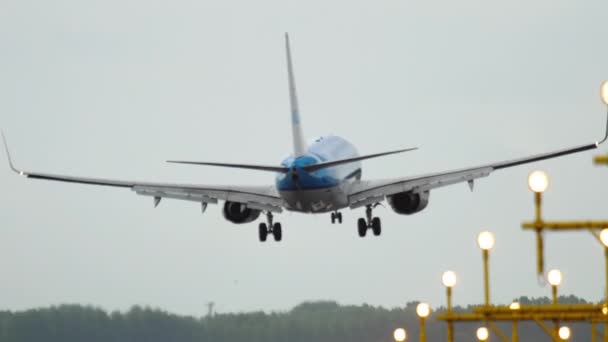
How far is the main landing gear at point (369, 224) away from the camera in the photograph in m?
106

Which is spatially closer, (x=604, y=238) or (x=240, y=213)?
(x=604, y=238)

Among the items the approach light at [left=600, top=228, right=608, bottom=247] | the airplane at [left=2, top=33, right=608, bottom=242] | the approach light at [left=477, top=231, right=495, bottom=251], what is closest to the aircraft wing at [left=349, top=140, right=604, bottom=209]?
the airplane at [left=2, top=33, right=608, bottom=242]

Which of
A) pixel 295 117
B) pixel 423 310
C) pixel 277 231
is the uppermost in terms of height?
pixel 295 117

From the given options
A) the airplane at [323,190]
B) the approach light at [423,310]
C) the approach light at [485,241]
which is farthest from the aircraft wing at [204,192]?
the approach light at [485,241]

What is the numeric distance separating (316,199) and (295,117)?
10141 mm

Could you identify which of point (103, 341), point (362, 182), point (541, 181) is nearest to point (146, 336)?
point (103, 341)

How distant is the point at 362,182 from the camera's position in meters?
105

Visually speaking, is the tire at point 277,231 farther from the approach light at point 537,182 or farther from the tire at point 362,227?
the approach light at point 537,182

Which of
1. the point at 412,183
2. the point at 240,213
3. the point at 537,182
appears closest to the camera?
the point at 537,182

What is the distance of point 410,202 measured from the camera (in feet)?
347

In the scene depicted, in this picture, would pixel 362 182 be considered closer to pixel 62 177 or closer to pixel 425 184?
pixel 425 184

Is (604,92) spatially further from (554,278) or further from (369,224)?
(369,224)

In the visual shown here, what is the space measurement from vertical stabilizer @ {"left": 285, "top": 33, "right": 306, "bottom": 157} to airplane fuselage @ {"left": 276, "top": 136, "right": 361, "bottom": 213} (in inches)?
21.5

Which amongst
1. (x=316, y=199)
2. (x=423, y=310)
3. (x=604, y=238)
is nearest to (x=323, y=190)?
(x=316, y=199)
